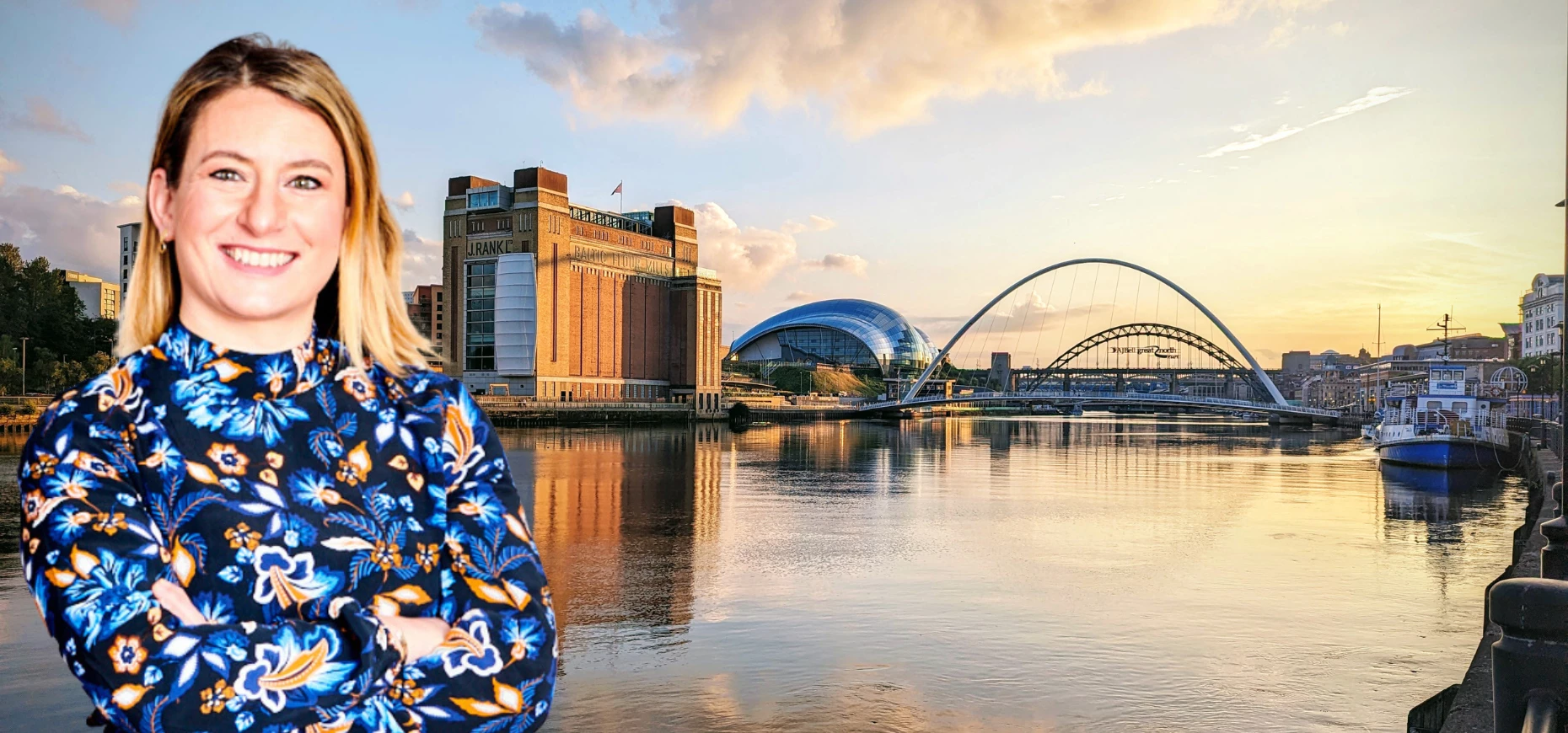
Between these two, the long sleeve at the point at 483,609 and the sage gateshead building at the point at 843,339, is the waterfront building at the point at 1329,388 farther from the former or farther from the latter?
the long sleeve at the point at 483,609

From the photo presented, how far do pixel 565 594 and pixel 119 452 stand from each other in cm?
1272

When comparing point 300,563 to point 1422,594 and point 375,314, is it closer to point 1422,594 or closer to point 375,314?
point 375,314

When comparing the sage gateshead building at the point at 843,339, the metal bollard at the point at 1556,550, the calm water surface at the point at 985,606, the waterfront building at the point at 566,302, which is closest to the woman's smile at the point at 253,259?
the calm water surface at the point at 985,606

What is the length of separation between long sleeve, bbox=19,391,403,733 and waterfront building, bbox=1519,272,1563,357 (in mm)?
80012

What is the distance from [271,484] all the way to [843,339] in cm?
16437

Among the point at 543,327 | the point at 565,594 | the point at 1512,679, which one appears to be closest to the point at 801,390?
the point at 543,327

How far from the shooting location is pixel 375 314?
1908 millimetres

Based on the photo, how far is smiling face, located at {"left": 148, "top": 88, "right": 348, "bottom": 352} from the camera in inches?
67.7

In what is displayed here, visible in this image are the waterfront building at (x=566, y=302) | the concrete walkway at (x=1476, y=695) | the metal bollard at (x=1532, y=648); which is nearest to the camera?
the metal bollard at (x=1532, y=648)

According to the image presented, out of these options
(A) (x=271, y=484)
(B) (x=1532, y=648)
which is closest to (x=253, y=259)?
(A) (x=271, y=484)

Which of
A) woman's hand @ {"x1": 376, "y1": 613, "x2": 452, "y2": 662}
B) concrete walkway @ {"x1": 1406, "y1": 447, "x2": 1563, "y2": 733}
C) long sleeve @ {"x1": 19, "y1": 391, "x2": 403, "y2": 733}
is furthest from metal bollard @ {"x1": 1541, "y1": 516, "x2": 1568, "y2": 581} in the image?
long sleeve @ {"x1": 19, "y1": 391, "x2": 403, "y2": 733}

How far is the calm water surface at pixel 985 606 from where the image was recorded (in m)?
9.57

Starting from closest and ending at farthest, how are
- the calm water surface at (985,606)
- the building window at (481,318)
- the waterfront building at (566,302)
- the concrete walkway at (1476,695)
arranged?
the concrete walkway at (1476,695)
the calm water surface at (985,606)
the waterfront building at (566,302)
the building window at (481,318)

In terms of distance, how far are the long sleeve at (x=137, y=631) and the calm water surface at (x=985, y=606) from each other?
7.40m
